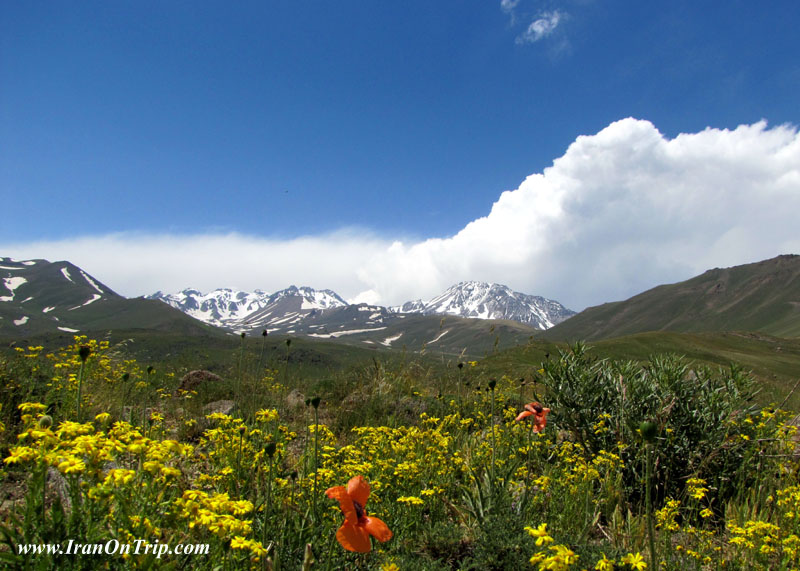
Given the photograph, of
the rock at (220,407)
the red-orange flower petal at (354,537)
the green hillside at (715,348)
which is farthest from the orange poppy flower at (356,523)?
the green hillside at (715,348)

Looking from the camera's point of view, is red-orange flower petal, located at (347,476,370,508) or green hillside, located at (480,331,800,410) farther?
green hillside, located at (480,331,800,410)

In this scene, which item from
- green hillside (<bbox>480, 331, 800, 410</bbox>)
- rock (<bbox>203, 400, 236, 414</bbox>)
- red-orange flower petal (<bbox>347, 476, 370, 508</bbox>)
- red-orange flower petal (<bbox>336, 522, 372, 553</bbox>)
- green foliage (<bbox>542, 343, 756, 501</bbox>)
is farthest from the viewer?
green hillside (<bbox>480, 331, 800, 410</bbox>)

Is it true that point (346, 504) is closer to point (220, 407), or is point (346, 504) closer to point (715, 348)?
point (220, 407)

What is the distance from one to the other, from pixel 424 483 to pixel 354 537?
2.53 meters

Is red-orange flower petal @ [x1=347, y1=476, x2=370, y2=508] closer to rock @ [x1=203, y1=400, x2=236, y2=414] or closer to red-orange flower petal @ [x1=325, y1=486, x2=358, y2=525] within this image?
red-orange flower petal @ [x1=325, y1=486, x2=358, y2=525]

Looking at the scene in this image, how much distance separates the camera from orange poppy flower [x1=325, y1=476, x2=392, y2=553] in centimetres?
196

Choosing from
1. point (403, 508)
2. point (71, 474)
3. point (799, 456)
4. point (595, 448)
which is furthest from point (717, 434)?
point (71, 474)

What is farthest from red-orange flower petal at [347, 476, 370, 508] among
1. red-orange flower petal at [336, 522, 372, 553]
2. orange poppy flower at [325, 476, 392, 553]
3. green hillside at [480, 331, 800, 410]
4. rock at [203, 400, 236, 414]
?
green hillside at [480, 331, 800, 410]

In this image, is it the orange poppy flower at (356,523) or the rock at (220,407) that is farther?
the rock at (220,407)

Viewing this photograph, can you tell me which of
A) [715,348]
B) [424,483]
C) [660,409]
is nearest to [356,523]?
[424,483]

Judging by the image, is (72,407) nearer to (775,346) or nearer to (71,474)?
(71,474)

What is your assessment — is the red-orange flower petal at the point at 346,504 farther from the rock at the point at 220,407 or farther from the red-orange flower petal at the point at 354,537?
the rock at the point at 220,407

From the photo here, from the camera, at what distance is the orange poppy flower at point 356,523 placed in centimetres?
196

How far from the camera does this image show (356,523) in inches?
81.3
